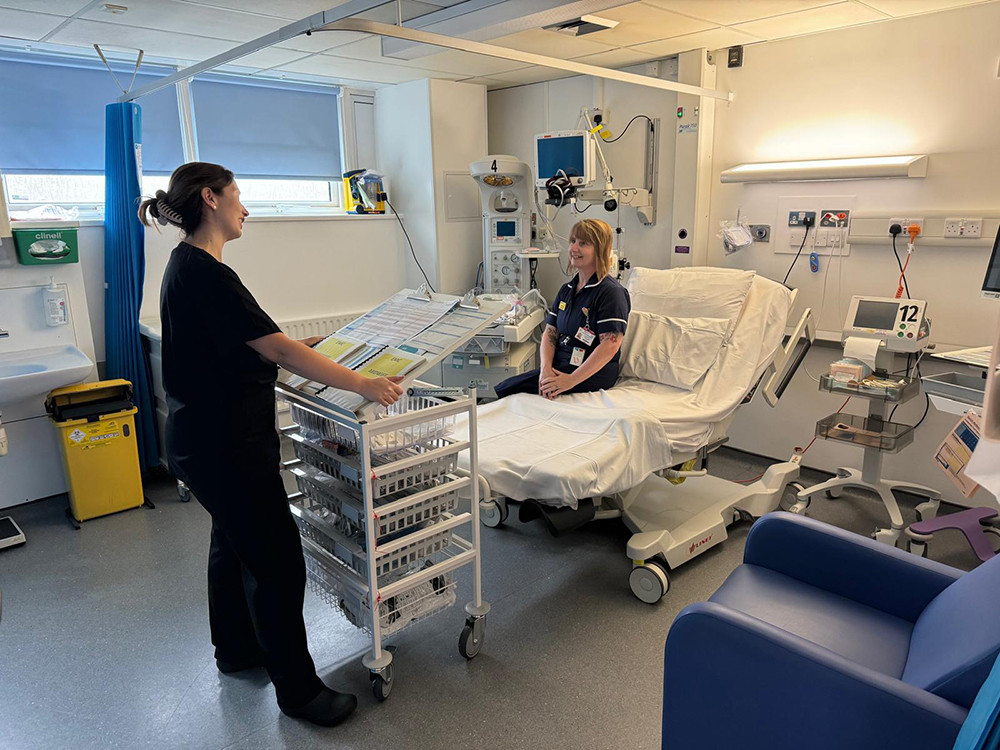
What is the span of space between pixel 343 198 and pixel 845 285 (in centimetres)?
346

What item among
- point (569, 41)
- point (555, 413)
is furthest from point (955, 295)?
point (569, 41)

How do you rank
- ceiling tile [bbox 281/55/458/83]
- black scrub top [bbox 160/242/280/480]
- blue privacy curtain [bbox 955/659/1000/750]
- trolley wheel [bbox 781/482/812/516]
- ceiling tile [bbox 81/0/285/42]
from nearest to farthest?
blue privacy curtain [bbox 955/659/1000/750] < black scrub top [bbox 160/242/280/480] < ceiling tile [bbox 81/0/285/42] < trolley wheel [bbox 781/482/812/516] < ceiling tile [bbox 281/55/458/83]

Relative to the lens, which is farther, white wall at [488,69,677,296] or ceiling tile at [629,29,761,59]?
white wall at [488,69,677,296]

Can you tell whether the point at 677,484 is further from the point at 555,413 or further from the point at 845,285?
the point at 845,285

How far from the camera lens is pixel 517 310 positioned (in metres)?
4.19

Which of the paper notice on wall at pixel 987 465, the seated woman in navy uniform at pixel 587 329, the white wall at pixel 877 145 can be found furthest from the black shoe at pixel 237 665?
the white wall at pixel 877 145

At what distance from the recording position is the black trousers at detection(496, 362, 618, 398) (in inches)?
127

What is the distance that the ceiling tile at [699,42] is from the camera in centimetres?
355

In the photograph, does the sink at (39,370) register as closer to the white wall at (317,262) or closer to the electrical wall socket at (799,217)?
the white wall at (317,262)

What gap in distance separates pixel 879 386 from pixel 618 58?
2.43m

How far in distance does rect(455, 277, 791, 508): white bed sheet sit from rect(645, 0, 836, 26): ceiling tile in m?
1.20

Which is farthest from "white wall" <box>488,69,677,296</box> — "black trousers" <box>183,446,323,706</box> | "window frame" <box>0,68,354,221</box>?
"black trousers" <box>183,446,323,706</box>

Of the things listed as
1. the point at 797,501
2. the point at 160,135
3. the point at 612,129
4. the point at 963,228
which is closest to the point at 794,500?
the point at 797,501

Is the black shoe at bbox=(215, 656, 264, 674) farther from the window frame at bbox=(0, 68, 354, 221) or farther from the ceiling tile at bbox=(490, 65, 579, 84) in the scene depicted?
the ceiling tile at bbox=(490, 65, 579, 84)
